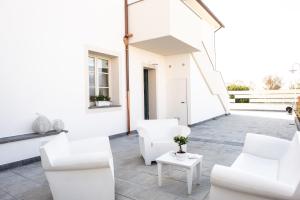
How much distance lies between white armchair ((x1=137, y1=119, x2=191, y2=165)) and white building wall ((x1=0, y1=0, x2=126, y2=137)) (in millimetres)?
2006

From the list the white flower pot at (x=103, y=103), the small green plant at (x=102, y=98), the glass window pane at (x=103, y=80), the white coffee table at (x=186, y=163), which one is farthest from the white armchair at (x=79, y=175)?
the glass window pane at (x=103, y=80)

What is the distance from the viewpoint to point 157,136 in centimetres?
442

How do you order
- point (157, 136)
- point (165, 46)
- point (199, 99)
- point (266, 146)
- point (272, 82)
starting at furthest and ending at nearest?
point (272, 82) → point (199, 99) → point (165, 46) → point (157, 136) → point (266, 146)

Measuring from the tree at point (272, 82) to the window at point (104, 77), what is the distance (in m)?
24.0

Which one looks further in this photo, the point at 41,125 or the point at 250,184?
the point at 41,125

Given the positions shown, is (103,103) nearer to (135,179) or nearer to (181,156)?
(135,179)

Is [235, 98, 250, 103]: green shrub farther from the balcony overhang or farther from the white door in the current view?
the balcony overhang

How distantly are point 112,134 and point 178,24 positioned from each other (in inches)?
157

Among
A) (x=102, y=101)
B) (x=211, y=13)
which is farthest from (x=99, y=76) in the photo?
(x=211, y=13)

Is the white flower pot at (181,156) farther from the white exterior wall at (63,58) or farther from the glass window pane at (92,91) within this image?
the glass window pane at (92,91)

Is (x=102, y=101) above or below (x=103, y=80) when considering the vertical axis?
below

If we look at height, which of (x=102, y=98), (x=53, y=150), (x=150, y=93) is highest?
(x=150, y=93)

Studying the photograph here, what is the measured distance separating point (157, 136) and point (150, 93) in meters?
4.35

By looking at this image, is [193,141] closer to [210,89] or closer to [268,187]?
[268,187]
